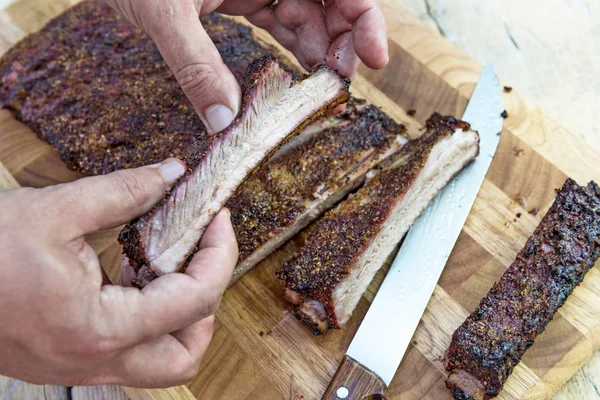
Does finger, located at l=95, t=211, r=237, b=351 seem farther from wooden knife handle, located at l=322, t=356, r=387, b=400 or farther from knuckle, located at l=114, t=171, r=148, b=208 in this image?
wooden knife handle, located at l=322, t=356, r=387, b=400

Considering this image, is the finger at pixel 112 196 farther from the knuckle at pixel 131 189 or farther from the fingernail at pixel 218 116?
the fingernail at pixel 218 116

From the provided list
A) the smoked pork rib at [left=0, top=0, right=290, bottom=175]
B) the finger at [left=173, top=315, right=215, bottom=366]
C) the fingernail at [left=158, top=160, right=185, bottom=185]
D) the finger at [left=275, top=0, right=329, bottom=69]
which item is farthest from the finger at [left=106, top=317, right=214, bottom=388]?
the finger at [left=275, top=0, right=329, bottom=69]

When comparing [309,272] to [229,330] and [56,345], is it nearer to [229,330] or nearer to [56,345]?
[229,330]

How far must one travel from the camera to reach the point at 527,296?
3.13 metres

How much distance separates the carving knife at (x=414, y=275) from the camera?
3064 mm

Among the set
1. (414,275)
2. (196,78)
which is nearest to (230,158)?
(196,78)

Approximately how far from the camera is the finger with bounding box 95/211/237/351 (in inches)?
87.4

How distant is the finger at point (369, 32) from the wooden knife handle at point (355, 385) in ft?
6.26

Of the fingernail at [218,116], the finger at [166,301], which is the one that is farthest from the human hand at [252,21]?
the finger at [166,301]

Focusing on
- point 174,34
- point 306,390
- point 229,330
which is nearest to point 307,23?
point 174,34

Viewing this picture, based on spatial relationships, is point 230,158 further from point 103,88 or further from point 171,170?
point 103,88

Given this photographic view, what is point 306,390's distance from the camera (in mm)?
3205

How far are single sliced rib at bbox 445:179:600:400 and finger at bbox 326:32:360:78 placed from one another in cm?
157

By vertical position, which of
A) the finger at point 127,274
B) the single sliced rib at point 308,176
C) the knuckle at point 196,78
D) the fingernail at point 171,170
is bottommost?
the finger at point 127,274
